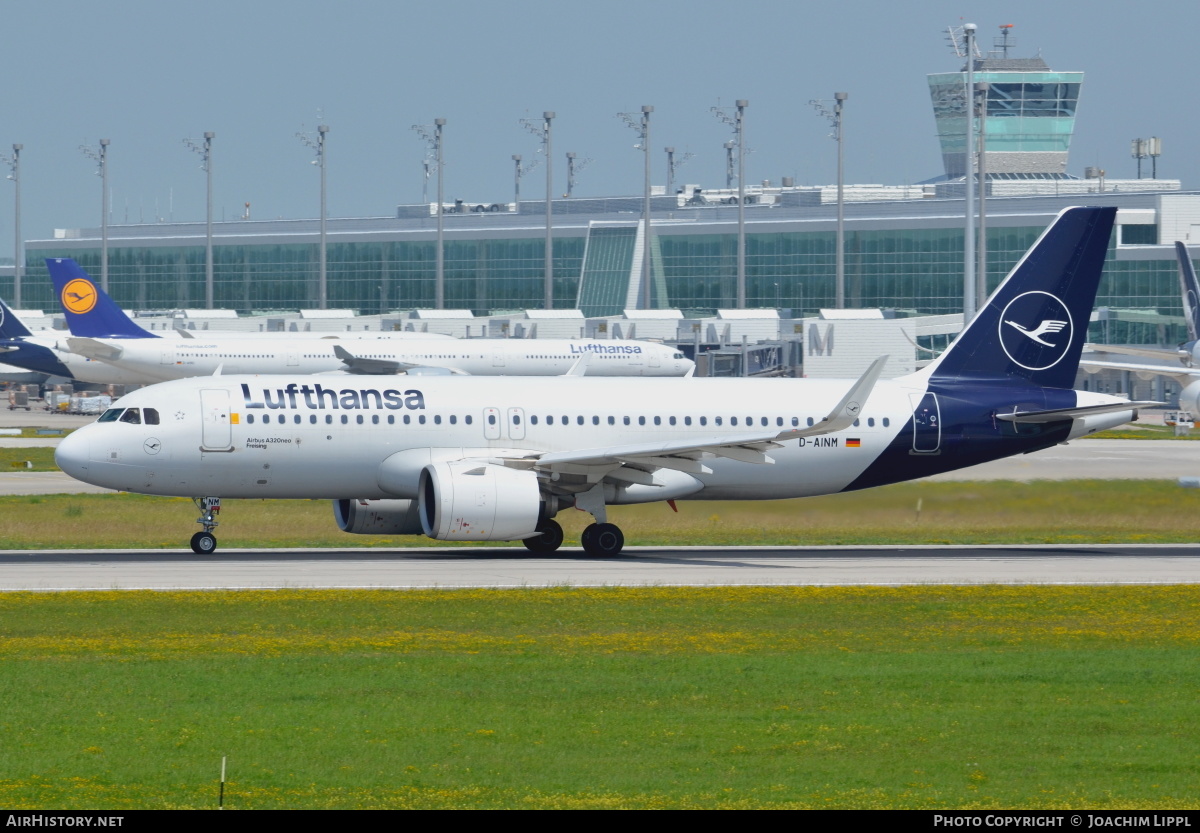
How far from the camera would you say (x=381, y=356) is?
9819 centimetres

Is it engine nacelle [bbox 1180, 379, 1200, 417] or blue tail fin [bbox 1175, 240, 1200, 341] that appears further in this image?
blue tail fin [bbox 1175, 240, 1200, 341]

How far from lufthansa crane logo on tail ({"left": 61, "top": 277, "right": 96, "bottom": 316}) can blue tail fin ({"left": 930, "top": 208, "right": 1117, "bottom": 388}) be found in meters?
68.6

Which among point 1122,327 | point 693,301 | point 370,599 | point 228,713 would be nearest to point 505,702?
point 228,713

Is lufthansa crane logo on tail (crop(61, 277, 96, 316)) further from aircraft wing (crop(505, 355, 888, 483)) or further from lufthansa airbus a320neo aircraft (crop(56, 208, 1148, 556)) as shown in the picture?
aircraft wing (crop(505, 355, 888, 483))

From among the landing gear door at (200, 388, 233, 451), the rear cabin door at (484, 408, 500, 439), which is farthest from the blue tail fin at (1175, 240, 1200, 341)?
the landing gear door at (200, 388, 233, 451)

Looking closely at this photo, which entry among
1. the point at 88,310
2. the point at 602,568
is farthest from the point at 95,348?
the point at 602,568

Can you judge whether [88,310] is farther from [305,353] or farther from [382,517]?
[382,517]

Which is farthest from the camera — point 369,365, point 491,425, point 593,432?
point 369,365

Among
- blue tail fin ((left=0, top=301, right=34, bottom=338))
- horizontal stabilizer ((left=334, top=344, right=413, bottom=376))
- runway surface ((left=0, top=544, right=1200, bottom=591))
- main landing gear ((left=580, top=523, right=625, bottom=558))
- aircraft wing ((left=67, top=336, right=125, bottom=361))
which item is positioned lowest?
runway surface ((left=0, top=544, right=1200, bottom=591))

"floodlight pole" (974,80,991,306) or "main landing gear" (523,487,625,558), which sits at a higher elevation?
"floodlight pole" (974,80,991,306)

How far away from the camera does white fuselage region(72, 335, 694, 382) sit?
9356 centimetres

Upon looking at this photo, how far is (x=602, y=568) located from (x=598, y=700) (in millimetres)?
15422

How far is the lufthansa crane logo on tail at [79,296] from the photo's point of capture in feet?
322

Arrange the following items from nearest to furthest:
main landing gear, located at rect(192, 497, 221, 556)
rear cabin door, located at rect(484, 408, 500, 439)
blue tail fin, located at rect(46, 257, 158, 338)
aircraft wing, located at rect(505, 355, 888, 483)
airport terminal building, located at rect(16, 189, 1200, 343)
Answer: aircraft wing, located at rect(505, 355, 888, 483) → main landing gear, located at rect(192, 497, 221, 556) → rear cabin door, located at rect(484, 408, 500, 439) → blue tail fin, located at rect(46, 257, 158, 338) → airport terminal building, located at rect(16, 189, 1200, 343)
